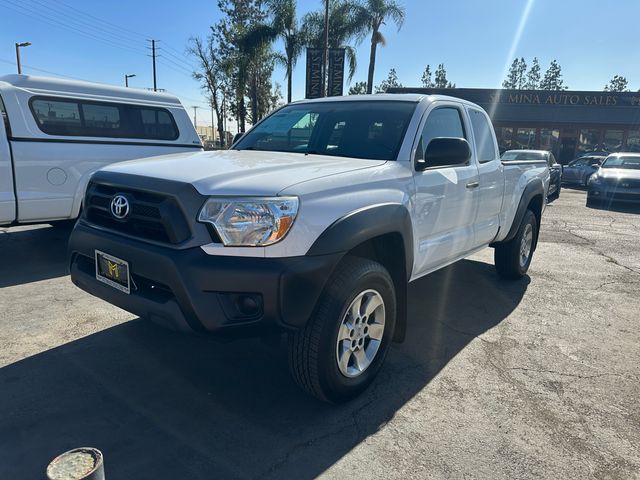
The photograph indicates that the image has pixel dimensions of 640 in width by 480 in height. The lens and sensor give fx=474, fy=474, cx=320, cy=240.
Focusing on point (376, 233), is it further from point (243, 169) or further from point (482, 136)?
point (482, 136)

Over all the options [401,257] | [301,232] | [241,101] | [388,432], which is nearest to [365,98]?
[401,257]

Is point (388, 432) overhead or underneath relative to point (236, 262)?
underneath

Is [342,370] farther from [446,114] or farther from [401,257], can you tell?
[446,114]

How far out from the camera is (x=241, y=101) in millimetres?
26766

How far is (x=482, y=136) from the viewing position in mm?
4656

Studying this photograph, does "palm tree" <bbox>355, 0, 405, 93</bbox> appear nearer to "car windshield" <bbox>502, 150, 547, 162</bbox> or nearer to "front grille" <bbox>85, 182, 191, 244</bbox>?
"car windshield" <bbox>502, 150, 547, 162</bbox>

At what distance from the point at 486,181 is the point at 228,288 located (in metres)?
2.95

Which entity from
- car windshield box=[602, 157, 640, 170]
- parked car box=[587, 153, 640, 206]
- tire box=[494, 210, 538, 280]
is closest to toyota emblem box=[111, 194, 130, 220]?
tire box=[494, 210, 538, 280]

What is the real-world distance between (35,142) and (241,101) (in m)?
22.3

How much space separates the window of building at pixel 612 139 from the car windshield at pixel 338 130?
108 ft

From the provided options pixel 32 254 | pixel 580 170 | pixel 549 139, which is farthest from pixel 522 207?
pixel 549 139

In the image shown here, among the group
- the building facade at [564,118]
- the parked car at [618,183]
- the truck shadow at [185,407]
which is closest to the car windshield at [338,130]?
the truck shadow at [185,407]

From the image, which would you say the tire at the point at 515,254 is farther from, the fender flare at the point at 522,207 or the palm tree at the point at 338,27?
the palm tree at the point at 338,27

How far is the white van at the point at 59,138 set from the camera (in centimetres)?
538
